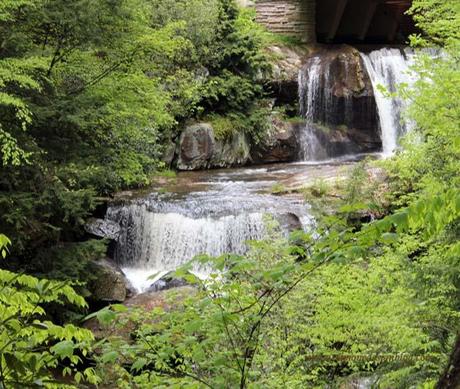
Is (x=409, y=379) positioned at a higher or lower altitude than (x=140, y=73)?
lower

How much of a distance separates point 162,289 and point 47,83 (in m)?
4.19

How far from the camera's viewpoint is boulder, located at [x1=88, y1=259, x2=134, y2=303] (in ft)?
31.6

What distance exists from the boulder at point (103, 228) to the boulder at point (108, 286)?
91 centimetres

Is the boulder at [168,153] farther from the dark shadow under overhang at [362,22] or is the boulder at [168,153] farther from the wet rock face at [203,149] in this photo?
the dark shadow under overhang at [362,22]

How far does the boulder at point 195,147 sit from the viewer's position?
16.3 meters

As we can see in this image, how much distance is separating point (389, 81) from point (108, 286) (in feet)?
43.6

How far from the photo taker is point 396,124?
18.4 m

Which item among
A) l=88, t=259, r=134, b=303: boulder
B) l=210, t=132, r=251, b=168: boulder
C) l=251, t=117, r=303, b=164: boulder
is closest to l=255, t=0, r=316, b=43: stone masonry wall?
l=251, t=117, r=303, b=164: boulder

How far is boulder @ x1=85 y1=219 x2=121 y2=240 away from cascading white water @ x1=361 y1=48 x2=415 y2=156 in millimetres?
10342

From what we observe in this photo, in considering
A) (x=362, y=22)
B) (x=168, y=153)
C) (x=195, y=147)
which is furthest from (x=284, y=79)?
(x=362, y=22)

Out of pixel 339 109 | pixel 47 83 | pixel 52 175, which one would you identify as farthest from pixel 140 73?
pixel 339 109

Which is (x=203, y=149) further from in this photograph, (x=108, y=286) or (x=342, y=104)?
(x=108, y=286)

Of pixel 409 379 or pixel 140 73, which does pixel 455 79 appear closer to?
pixel 409 379

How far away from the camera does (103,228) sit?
1114cm
